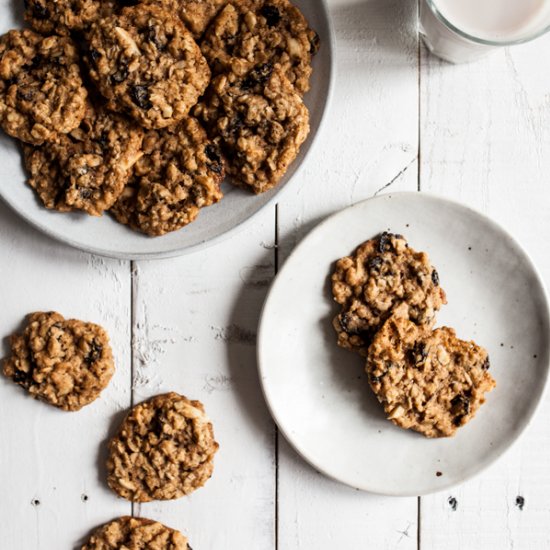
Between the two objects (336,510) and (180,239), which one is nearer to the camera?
(180,239)

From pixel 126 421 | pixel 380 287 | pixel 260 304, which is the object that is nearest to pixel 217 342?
pixel 260 304

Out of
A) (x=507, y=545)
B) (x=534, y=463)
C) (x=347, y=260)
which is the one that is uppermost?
(x=347, y=260)

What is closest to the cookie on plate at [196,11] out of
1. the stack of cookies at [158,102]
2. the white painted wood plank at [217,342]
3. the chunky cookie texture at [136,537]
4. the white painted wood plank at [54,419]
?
the stack of cookies at [158,102]

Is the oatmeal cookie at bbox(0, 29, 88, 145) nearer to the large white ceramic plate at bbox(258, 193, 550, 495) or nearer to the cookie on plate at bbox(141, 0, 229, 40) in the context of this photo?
the cookie on plate at bbox(141, 0, 229, 40)

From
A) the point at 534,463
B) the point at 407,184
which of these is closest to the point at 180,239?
the point at 407,184

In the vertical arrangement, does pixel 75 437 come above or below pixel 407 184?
below

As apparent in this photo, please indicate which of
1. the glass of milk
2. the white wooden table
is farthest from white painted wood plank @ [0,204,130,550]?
the glass of milk

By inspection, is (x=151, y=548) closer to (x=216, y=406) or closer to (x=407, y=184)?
(x=216, y=406)
